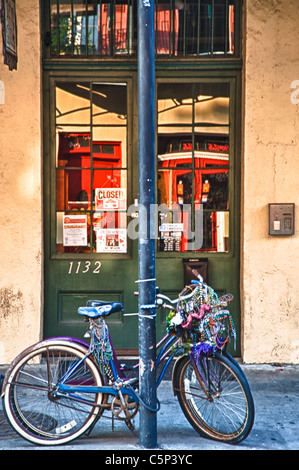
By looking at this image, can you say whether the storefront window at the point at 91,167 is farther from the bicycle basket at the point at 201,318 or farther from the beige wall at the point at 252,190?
the bicycle basket at the point at 201,318

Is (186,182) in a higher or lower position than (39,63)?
lower

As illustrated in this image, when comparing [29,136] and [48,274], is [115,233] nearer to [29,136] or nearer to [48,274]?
[48,274]

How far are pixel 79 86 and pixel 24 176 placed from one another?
4.10 feet

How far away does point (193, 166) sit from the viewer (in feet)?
20.9

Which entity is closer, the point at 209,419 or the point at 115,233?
the point at 209,419

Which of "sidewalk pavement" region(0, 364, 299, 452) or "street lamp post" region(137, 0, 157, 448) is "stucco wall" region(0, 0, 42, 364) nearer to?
"sidewalk pavement" region(0, 364, 299, 452)

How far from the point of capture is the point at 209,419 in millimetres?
4367

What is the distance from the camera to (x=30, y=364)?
423 centimetres

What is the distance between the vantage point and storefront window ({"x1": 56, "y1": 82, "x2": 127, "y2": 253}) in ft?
20.9

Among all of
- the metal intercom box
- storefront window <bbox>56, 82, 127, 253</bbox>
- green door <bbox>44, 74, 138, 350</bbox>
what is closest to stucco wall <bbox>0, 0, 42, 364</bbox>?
green door <bbox>44, 74, 138, 350</bbox>

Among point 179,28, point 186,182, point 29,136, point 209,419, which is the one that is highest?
point 179,28

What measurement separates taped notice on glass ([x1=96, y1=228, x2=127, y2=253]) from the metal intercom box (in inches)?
66.4

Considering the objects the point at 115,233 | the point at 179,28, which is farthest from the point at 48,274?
the point at 179,28

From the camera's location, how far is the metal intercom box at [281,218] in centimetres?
609
